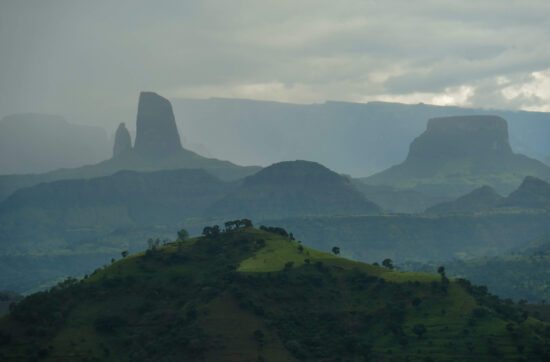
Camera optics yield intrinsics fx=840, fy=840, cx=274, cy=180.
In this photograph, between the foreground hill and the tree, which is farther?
the tree

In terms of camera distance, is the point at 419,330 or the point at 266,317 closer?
the point at 419,330

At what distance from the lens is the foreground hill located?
522 feet

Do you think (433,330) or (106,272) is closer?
(433,330)

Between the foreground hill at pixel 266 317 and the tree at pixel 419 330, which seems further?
the tree at pixel 419 330

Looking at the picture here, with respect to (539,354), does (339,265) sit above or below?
above

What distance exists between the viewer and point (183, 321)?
167 m

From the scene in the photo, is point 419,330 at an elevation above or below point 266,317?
below

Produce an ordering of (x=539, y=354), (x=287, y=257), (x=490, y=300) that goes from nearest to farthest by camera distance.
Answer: (x=539, y=354) < (x=490, y=300) < (x=287, y=257)

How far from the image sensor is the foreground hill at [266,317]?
522 feet

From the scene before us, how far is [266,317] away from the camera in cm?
16962

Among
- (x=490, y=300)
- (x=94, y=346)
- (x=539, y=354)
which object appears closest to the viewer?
(x=539, y=354)

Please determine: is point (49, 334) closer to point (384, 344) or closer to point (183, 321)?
Result: point (183, 321)

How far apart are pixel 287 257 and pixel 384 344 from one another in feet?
131

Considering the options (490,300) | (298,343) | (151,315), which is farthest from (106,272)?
(490,300)
